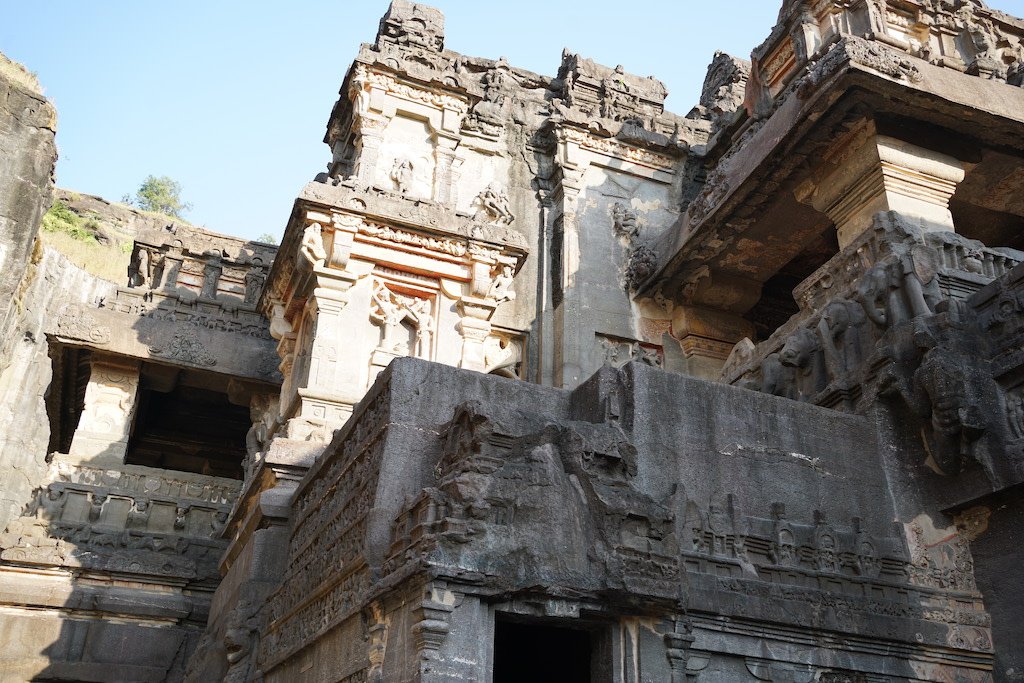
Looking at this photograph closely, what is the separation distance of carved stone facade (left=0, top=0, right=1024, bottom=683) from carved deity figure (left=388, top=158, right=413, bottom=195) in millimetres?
44

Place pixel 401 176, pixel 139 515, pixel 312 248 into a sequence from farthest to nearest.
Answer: pixel 401 176, pixel 139 515, pixel 312 248

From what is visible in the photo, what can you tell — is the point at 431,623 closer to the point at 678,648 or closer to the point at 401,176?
the point at 678,648

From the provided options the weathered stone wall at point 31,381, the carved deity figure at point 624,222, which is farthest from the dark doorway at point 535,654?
the weathered stone wall at point 31,381

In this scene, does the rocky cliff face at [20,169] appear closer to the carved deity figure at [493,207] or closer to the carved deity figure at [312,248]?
the carved deity figure at [312,248]

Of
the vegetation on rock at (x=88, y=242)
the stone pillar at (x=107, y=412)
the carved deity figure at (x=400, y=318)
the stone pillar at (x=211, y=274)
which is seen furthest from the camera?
the vegetation on rock at (x=88, y=242)

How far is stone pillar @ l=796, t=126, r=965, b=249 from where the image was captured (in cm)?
1010

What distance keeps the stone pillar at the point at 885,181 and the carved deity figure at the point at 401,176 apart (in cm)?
587

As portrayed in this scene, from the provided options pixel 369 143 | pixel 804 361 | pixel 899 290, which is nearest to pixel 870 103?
pixel 899 290

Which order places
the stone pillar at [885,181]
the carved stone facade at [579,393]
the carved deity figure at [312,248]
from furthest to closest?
the carved deity figure at [312,248] → the stone pillar at [885,181] → the carved stone facade at [579,393]

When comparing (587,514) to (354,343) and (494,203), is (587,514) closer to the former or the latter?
(354,343)

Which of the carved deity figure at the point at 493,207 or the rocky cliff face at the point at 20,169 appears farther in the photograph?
the carved deity figure at the point at 493,207

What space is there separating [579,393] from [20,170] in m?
7.62

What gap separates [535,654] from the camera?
7207mm

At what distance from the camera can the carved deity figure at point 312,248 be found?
11516mm
